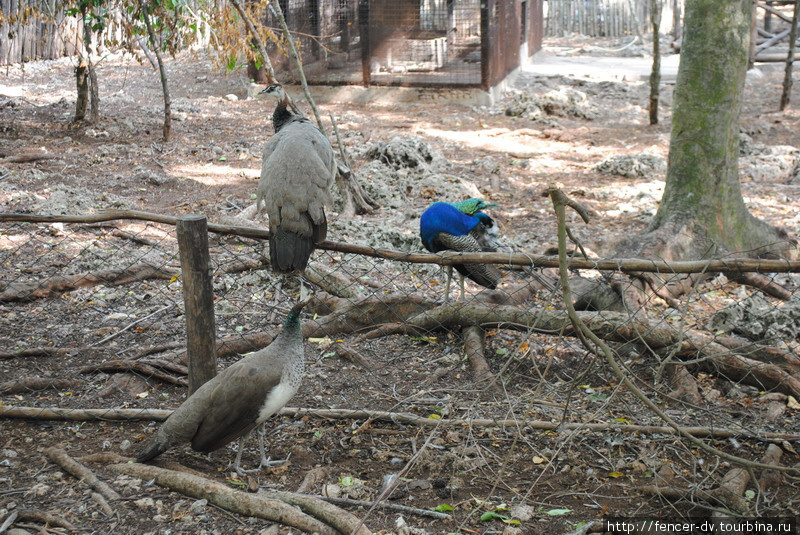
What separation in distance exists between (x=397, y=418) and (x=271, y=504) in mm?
1061

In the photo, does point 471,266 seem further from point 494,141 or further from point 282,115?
point 494,141

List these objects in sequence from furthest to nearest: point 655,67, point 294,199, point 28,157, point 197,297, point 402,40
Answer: point 402,40 < point 655,67 < point 28,157 < point 294,199 < point 197,297

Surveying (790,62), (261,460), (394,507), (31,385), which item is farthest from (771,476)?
(790,62)

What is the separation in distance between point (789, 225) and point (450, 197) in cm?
373

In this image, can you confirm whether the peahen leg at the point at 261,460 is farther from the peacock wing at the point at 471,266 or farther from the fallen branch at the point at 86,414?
the peacock wing at the point at 471,266

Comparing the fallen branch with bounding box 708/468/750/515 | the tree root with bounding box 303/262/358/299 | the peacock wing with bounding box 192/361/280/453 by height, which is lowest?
the fallen branch with bounding box 708/468/750/515

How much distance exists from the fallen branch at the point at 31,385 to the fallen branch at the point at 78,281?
59.9 inches

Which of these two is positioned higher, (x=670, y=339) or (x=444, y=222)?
(x=444, y=222)

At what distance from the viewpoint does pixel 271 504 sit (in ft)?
10.2

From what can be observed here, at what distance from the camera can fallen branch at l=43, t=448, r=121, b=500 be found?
3.23 meters

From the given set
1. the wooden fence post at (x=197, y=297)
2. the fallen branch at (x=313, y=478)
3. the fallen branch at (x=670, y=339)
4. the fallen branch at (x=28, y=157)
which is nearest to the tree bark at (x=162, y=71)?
the fallen branch at (x=28, y=157)

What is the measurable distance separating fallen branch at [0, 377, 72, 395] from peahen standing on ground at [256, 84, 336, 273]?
1.43 meters

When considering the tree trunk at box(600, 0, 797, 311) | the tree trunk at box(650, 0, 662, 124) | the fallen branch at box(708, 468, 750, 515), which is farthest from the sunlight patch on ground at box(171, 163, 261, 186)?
the fallen branch at box(708, 468, 750, 515)

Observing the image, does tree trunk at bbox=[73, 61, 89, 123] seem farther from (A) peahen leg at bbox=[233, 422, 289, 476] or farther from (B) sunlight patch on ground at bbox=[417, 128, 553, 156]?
(A) peahen leg at bbox=[233, 422, 289, 476]
